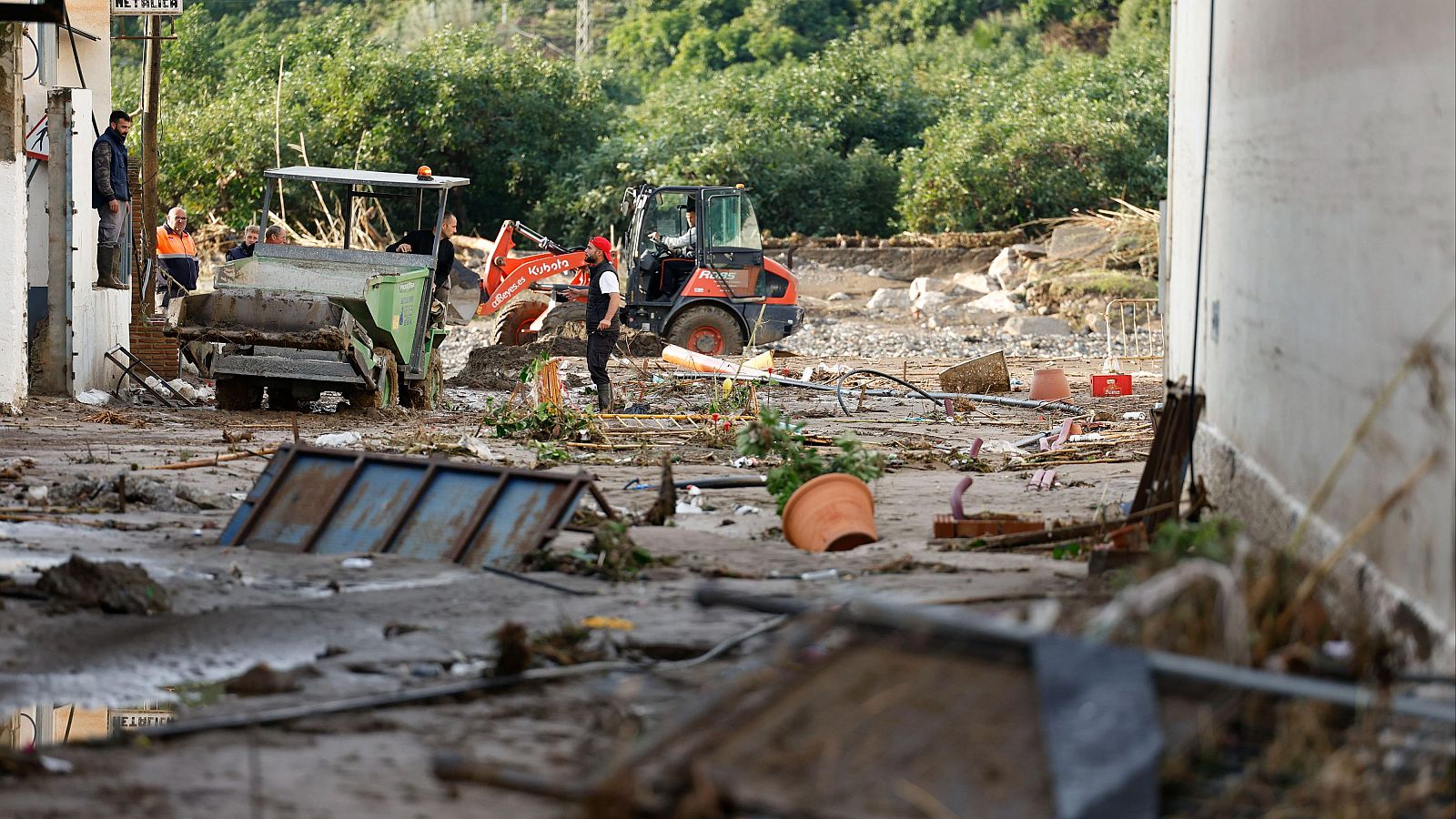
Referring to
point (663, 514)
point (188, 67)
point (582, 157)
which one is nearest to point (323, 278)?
point (663, 514)

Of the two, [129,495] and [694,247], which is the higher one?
[694,247]

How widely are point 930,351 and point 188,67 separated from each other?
104ft

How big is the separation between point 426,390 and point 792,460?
247 inches

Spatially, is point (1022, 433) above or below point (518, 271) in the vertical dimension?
below

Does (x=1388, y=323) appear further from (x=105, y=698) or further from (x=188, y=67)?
(x=188, y=67)

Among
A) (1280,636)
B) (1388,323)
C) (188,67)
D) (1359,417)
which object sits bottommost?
(1280,636)

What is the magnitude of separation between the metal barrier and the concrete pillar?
14152mm

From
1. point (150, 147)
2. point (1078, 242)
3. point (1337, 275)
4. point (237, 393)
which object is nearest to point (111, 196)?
point (237, 393)

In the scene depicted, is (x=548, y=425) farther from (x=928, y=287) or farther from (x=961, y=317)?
(x=928, y=287)

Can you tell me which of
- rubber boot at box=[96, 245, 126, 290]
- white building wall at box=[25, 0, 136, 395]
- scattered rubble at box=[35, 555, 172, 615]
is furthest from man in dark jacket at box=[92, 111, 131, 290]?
scattered rubble at box=[35, 555, 172, 615]

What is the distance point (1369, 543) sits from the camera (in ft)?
16.8

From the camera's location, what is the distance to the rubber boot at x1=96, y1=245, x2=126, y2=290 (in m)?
15.5

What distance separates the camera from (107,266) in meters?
15.6

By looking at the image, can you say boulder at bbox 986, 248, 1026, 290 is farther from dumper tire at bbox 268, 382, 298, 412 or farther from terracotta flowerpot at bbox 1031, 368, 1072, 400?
dumper tire at bbox 268, 382, 298, 412
